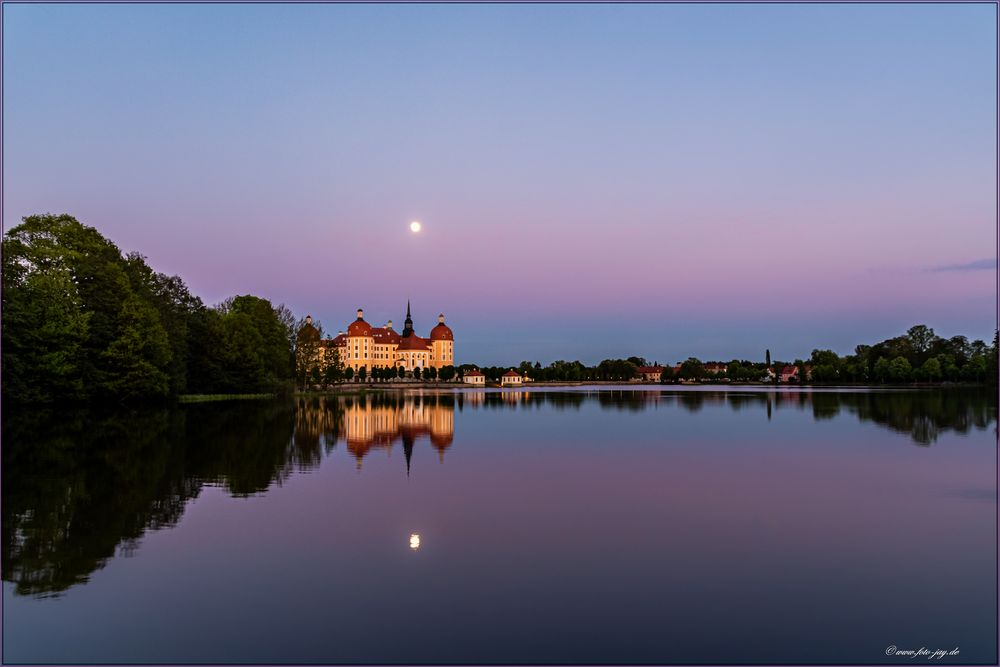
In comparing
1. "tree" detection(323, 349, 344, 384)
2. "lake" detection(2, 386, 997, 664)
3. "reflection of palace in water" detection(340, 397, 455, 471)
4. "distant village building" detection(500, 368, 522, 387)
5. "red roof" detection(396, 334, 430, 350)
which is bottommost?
"lake" detection(2, 386, 997, 664)

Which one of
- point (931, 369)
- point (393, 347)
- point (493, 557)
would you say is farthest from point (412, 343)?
point (493, 557)

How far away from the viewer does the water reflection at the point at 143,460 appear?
11375 millimetres

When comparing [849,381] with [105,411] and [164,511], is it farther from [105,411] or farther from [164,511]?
[164,511]

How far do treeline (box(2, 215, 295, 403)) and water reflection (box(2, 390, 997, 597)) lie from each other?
11.3ft

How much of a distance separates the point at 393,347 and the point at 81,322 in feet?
452

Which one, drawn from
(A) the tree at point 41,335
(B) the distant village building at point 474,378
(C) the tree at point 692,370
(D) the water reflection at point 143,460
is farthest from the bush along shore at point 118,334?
(C) the tree at point 692,370

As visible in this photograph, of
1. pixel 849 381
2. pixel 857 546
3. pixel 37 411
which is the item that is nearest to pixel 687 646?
pixel 857 546

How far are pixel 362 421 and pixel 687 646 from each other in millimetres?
32765

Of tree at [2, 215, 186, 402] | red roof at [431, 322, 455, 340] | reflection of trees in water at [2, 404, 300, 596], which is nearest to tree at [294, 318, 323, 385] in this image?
tree at [2, 215, 186, 402]

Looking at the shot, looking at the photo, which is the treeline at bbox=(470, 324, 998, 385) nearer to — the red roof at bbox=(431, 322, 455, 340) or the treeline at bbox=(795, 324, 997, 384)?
the treeline at bbox=(795, 324, 997, 384)

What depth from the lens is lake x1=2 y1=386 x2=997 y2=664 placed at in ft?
26.0

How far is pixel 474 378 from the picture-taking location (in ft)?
554

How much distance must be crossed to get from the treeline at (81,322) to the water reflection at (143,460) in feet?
11.3

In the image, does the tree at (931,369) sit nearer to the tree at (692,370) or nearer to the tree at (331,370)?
the tree at (692,370)
